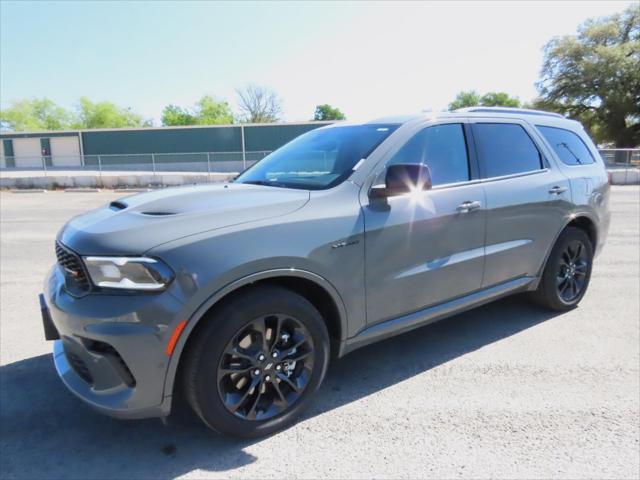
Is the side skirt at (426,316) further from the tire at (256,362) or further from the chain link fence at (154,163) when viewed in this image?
the chain link fence at (154,163)

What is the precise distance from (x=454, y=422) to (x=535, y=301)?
7.34 feet

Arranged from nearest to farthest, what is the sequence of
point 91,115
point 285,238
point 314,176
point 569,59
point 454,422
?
point 285,238, point 454,422, point 314,176, point 569,59, point 91,115

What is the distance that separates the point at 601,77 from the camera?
1715 inches

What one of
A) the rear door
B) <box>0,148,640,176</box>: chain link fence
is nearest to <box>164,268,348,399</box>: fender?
the rear door

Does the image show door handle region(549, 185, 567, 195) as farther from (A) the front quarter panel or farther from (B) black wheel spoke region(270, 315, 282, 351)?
(B) black wheel spoke region(270, 315, 282, 351)

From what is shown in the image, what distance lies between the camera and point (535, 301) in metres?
4.40

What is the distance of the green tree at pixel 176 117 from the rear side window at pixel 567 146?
85907 millimetres

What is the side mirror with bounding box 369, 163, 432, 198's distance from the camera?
8.84 feet

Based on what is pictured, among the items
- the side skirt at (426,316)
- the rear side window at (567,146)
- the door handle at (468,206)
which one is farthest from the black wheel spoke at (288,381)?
the rear side window at (567,146)

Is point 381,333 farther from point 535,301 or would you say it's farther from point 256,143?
point 256,143

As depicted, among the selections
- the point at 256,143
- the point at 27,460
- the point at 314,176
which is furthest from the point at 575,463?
the point at 256,143

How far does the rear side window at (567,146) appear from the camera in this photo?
4191mm

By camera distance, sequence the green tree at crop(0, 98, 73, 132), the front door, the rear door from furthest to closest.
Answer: the green tree at crop(0, 98, 73, 132), the rear door, the front door

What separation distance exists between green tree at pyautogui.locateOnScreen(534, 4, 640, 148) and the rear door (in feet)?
159
